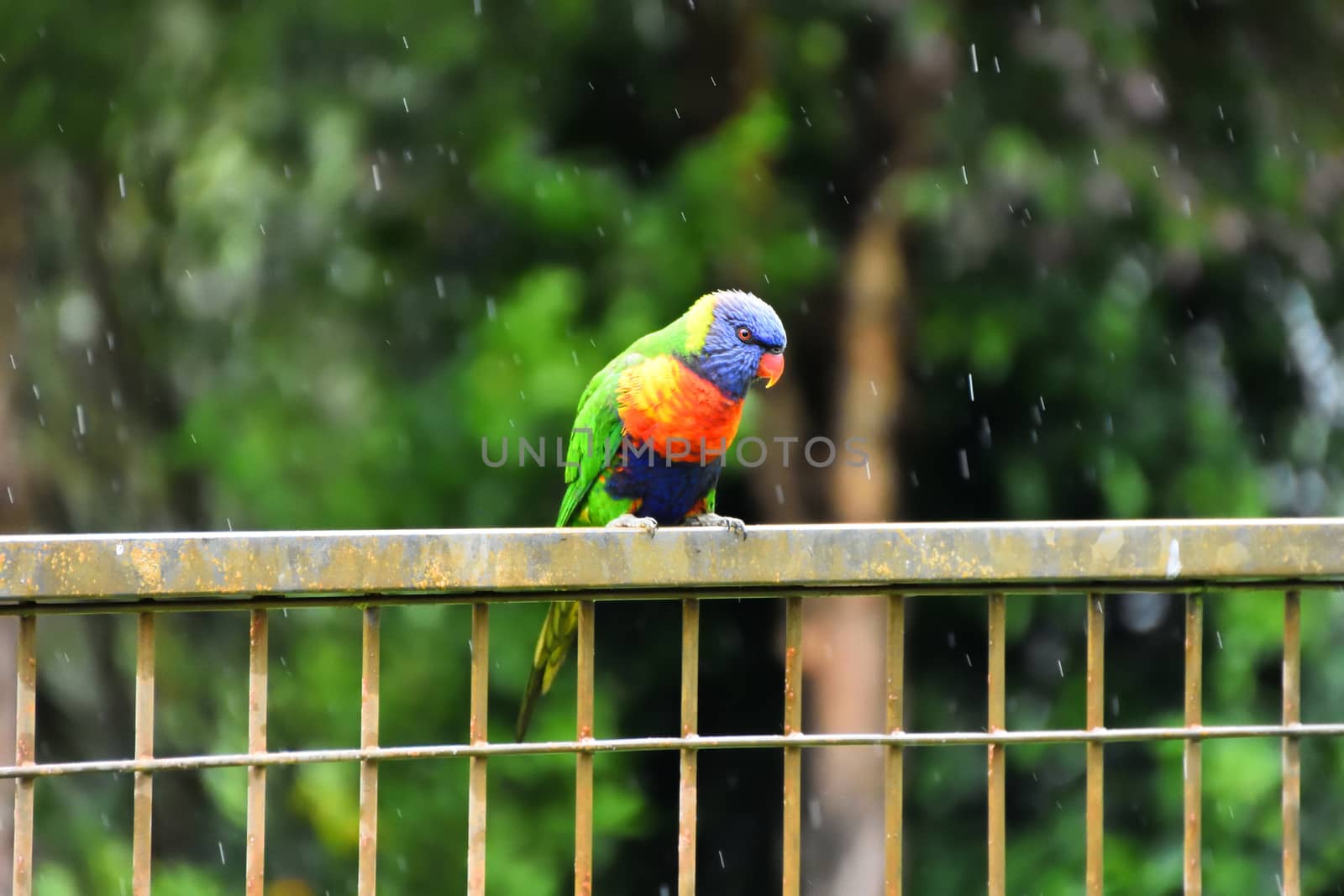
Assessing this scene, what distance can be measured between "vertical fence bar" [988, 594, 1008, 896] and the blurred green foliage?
2453 millimetres

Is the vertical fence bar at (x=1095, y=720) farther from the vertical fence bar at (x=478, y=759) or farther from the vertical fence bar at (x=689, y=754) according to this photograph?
the vertical fence bar at (x=478, y=759)

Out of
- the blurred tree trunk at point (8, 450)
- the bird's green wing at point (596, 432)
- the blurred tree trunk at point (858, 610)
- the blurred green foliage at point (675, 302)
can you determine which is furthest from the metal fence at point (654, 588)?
the blurred tree trunk at point (8, 450)

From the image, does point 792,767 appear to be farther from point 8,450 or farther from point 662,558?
point 8,450

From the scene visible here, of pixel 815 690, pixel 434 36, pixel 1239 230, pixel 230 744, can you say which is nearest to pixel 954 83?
pixel 1239 230

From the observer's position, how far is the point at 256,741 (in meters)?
1.47

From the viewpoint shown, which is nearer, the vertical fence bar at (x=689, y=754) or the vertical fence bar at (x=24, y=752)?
the vertical fence bar at (x=24, y=752)

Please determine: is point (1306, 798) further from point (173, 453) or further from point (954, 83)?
point (173, 453)

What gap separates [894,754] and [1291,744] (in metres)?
0.50

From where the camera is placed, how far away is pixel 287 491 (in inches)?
173

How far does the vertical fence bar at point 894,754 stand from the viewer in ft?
5.16

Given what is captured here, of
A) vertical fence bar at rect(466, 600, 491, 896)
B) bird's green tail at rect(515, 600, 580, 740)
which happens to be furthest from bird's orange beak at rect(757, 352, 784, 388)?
vertical fence bar at rect(466, 600, 491, 896)

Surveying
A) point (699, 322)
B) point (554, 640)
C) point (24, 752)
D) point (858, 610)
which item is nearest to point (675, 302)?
point (699, 322)

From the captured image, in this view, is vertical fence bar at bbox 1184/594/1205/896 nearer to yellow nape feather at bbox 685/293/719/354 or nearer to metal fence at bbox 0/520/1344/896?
metal fence at bbox 0/520/1344/896

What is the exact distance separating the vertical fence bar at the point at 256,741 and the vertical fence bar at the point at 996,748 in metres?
0.83
